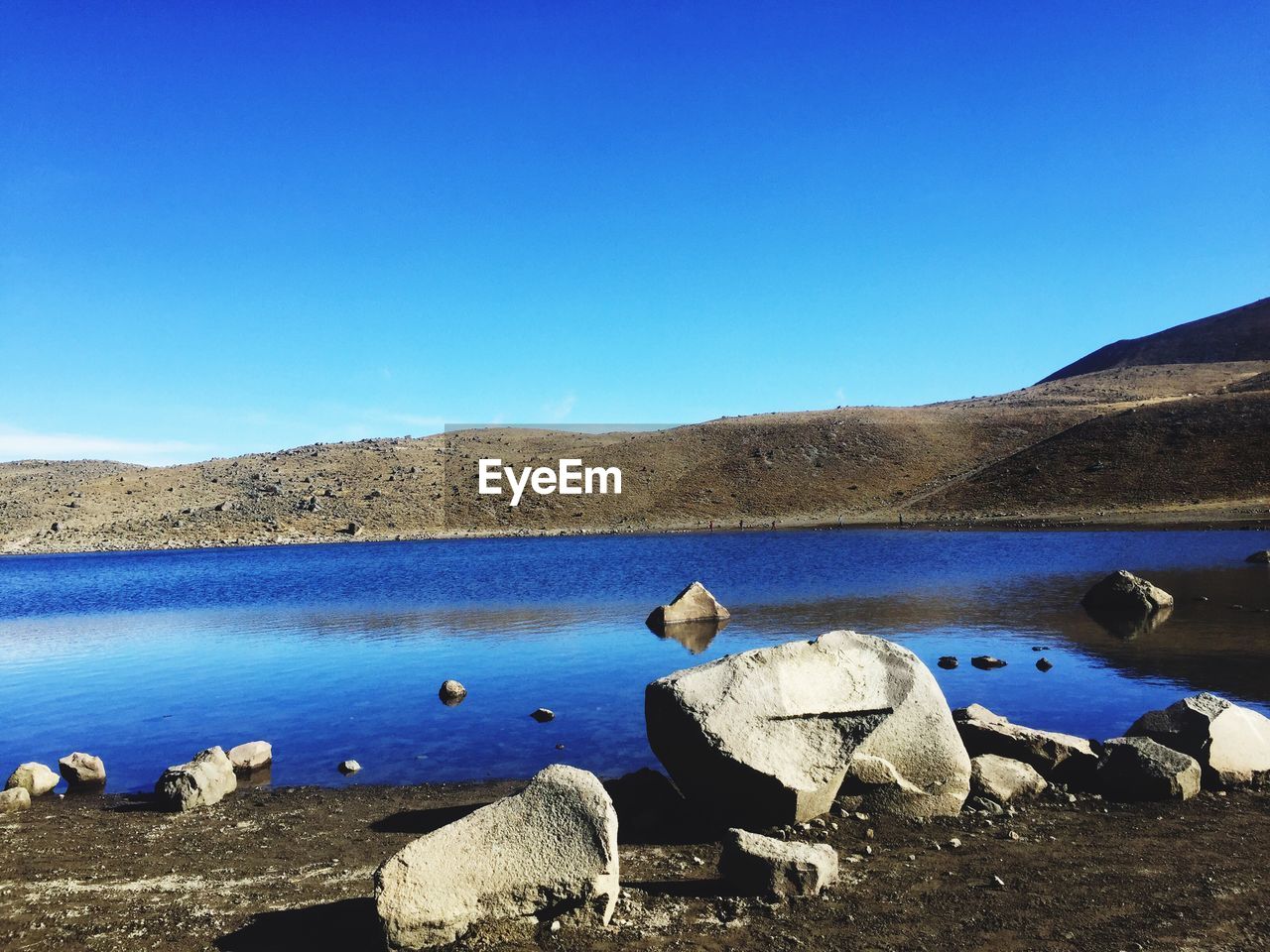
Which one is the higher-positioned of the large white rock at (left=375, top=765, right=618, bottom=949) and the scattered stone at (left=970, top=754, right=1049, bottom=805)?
the large white rock at (left=375, top=765, right=618, bottom=949)

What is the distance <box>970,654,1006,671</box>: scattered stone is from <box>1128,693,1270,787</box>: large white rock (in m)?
7.88

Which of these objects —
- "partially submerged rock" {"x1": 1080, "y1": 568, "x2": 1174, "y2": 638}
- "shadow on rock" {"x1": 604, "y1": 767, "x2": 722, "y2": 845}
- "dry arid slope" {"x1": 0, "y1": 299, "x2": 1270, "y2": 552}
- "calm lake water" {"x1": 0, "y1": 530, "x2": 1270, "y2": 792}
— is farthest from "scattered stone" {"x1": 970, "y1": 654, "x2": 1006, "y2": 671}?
"dry arid slope" {"x1": 0, "y1": 299, "x2": 1270, "y2": 552}

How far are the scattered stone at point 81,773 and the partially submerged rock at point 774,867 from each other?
11.2 metres

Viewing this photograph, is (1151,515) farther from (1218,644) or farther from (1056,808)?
(1056,808)

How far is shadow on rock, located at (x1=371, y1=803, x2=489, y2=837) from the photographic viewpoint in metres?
10.9

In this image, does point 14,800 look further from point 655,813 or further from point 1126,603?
point 1126,603

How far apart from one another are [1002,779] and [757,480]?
93.9 m

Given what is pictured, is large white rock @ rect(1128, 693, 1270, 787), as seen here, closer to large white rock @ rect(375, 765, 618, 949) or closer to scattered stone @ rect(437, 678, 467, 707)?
large white rock @ rect(375, 765, 618, 949)

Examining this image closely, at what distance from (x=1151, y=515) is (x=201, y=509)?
101634 mm

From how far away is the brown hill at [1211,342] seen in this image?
16262cm

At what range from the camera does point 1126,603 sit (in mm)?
28062

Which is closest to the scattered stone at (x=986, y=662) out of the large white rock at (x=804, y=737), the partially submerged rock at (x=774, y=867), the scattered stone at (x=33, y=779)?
the large white rock at (x=804, y=737)

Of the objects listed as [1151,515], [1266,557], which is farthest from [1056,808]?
[1151,515]

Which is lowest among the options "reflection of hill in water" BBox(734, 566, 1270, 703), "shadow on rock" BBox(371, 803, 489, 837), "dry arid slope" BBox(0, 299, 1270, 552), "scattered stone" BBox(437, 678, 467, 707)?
"reflection of hill in water" BBox(734, 566, 1270, 703)
